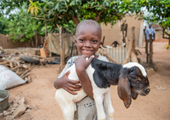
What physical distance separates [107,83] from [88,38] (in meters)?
0.42

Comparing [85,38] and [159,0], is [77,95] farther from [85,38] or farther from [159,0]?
[159,0]

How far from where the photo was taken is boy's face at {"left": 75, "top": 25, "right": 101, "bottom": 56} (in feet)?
3.59

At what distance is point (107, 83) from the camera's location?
980 mm

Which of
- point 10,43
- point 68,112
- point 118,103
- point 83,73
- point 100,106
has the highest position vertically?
point 10,43

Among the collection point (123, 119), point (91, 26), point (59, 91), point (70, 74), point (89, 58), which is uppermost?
point (91, 26)

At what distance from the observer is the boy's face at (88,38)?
43.1 inches

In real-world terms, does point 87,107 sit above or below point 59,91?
below

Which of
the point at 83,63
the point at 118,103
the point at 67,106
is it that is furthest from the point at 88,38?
the point at 118,103

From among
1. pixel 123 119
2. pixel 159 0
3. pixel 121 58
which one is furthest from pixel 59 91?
pixel 121 58

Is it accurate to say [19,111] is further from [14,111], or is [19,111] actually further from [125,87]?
[125,87]

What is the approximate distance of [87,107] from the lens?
3.92 feet

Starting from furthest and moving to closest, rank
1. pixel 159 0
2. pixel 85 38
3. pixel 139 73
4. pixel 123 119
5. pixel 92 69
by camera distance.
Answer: pixel 159 0 < pixel 123 119 < pixel 85 38 < pixel 92 69 < pixel 139 73

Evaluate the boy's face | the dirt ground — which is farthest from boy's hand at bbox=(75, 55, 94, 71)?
the dirt ground

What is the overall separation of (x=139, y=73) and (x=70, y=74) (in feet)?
1.85
